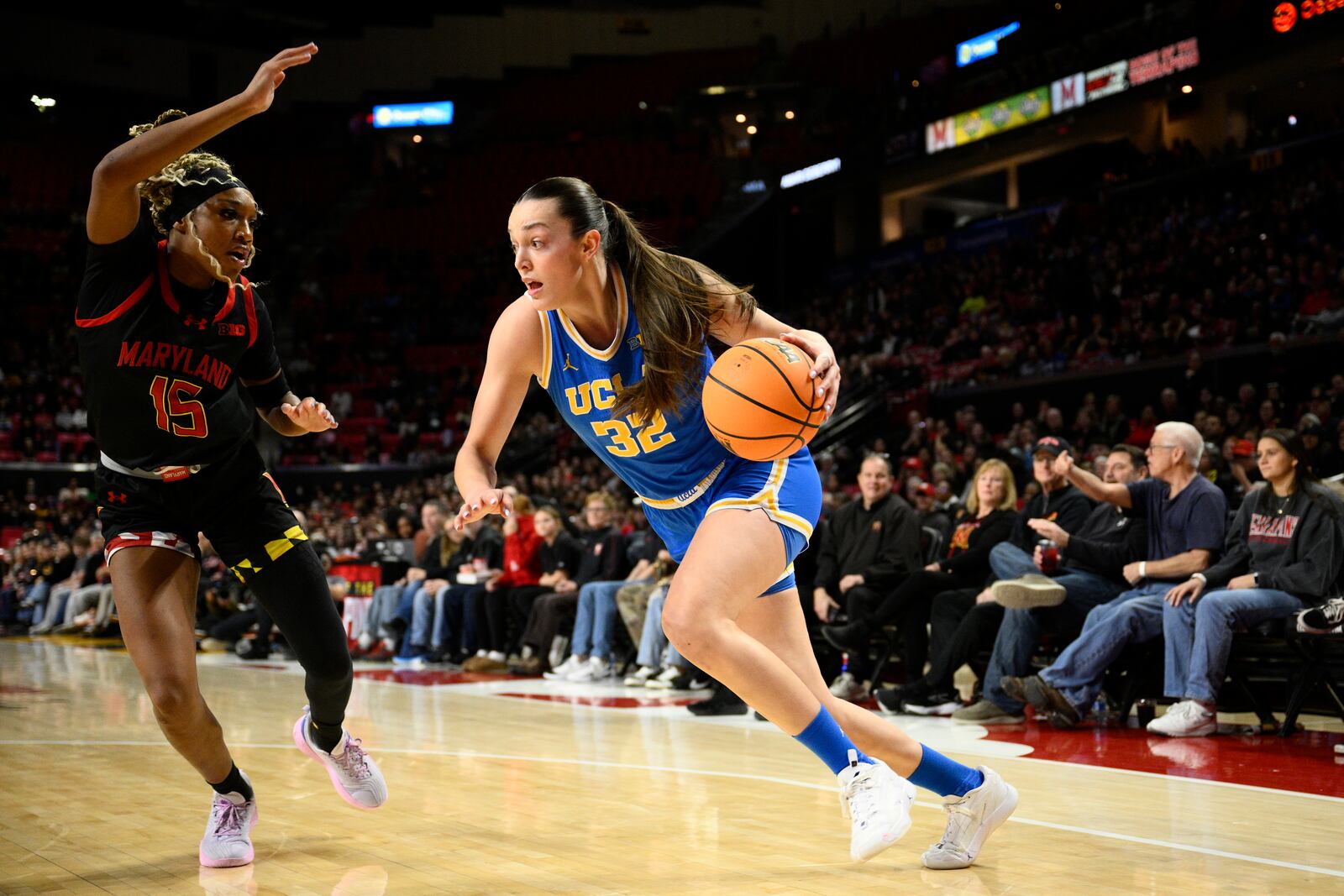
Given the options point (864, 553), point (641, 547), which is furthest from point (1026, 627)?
point (641, 547)

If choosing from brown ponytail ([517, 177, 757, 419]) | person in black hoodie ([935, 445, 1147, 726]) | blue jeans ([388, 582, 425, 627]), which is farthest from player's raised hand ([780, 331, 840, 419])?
blue jeans ([388, 582, 425, 627])

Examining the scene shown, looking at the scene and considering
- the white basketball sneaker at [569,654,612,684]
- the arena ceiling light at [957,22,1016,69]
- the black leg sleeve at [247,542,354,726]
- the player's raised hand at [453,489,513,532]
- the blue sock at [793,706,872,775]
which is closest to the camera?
the player's raised hand at [453,489,513,532]

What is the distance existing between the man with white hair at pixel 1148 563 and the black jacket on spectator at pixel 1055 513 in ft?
1.25

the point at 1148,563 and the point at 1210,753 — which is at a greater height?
the point at 1148,563

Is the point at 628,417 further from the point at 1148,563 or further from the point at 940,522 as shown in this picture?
the point at 940,522

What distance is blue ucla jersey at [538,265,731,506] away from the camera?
3.33 meters

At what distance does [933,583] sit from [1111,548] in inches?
42.7

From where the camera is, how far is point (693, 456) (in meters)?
3.37

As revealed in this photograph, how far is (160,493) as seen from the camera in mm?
3605

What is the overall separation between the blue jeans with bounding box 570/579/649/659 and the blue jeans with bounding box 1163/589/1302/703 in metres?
4.28

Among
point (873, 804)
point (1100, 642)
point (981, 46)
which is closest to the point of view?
point (873, 804)

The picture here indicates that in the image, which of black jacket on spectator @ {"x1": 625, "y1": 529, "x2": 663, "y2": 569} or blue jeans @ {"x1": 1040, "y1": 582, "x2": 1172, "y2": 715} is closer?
blue jeans @ {"x1": 1040, "y1": 582, "x2": 1172, "y2": 715}

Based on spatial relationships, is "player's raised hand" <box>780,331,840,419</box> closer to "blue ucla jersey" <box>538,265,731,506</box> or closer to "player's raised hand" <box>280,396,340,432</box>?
"blue ucla jersey" <box>538,265,731,506</box>

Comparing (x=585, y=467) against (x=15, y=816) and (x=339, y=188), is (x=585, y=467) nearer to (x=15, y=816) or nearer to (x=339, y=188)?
(x=15, y=816)
